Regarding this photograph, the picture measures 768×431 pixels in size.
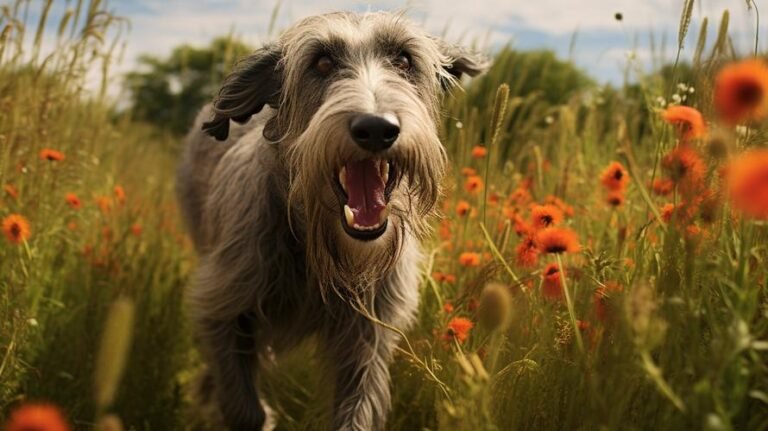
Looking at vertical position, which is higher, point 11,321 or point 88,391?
point 11,321

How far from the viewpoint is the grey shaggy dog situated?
2607 millimetres

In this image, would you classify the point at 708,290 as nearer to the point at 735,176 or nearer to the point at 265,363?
the point at 735,176

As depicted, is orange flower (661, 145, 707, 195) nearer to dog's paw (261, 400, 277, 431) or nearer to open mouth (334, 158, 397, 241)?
open mouth (334, 158, 397, 241)

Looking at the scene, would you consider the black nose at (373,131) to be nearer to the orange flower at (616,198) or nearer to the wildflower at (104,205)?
the orange flower at (616,198)

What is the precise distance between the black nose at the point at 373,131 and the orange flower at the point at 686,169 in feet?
2.77

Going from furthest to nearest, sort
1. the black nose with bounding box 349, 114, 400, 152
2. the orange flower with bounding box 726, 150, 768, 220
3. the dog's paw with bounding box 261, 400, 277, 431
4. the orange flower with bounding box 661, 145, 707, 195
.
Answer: the dog's paw with bounding box 261, 400, 277, 431 < the black nose with bounding box 349, 114, 400, 152 < the orange flower with bounding box 661, 145, 707, 195 < the orange flower with bounding box 726, 150, 768, 220

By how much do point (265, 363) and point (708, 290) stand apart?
2301 mm

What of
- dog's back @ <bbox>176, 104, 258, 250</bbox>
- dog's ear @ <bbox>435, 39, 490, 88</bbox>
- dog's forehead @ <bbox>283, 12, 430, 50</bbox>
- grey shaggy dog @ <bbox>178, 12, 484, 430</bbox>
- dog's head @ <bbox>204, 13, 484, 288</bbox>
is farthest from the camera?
dog's back @ <bbox>176, 104, 258, 250</bbox>

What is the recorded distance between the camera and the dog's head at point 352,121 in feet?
8.16

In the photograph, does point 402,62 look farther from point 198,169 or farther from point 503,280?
point 198,169

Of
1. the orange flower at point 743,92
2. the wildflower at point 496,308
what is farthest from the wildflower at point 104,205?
the orange flower at point 743,92

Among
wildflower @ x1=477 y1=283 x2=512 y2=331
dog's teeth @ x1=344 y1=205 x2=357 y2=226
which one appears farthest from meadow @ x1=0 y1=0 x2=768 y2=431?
dog's teeth @ x1=344 y1=205 x2=357 y2=226

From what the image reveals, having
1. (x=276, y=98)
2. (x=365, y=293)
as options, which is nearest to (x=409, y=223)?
(x=365, y=293)

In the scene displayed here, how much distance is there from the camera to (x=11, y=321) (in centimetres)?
284
